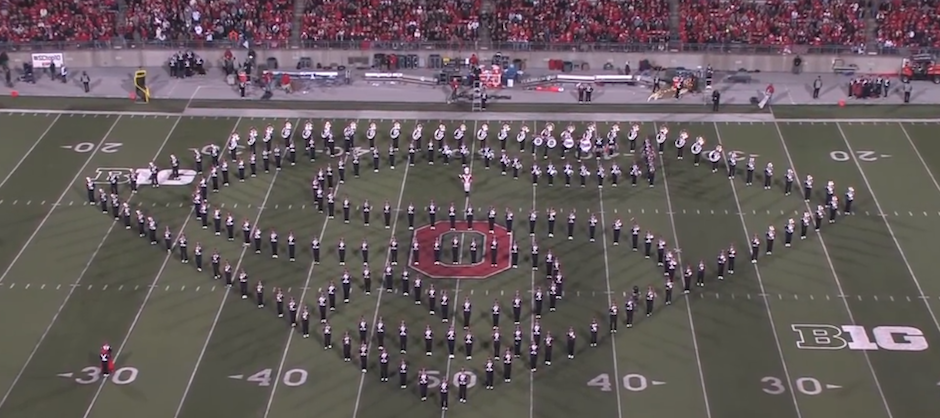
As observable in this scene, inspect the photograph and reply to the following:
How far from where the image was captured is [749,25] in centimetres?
5038

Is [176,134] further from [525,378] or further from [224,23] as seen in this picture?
[525,378]

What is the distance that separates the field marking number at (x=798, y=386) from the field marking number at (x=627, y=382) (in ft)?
8.12

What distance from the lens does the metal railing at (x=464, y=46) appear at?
49.5m

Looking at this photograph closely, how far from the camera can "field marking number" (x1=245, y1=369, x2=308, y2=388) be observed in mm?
31484

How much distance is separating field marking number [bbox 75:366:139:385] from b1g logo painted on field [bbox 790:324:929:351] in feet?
46.5

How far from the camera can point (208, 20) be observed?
2007 inches

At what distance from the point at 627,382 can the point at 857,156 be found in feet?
46.4

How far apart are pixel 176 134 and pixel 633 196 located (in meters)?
13.4

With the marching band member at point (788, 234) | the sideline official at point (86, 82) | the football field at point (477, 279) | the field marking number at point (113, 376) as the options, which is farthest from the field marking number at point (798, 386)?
the sideline official at point (86, 82)

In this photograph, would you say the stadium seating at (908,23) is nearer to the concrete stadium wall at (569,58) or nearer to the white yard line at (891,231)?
the concrete stadium wall at (569,58)

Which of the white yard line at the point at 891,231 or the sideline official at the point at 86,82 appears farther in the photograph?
the sideline official at the point at 86,82

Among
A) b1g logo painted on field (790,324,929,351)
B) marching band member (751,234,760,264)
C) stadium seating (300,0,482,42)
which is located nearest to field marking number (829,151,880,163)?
marching band member (751,234,760,264)

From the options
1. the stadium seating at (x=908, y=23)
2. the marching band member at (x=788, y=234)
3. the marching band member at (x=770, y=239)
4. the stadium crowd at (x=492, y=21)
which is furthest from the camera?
the stadium crowd at (x=492, y=21)

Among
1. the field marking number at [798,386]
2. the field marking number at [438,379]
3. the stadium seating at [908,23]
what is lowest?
the field marking number at [798,386]
